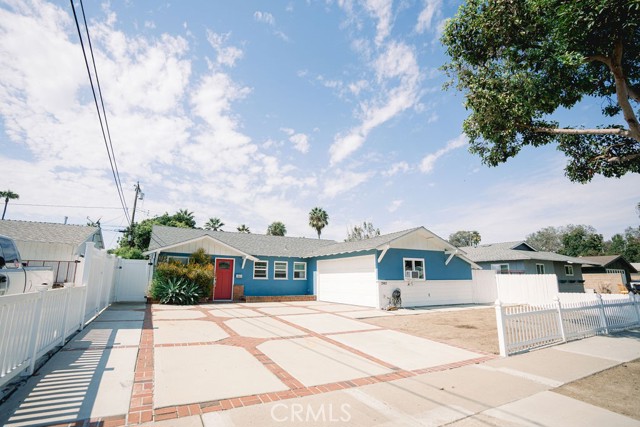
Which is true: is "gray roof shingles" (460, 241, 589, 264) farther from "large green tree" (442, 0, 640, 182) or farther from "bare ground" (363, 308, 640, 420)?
"large green tree" (442, 0, 640, 182)

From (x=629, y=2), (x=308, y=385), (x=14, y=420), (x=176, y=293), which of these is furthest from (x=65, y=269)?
(x=629, y=2)

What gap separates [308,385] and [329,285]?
14.8 metres

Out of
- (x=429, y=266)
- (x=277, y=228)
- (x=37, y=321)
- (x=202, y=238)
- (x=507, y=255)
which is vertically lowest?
(x=37, y=321)

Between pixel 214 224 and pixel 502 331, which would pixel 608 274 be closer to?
pixel 502 331

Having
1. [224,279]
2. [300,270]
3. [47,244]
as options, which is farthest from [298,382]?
[47,244]

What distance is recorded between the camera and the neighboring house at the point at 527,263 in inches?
930

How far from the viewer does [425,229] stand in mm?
16938

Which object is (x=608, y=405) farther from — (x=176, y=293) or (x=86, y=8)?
(x=176, y=293)

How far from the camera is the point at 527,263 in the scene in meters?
23.6

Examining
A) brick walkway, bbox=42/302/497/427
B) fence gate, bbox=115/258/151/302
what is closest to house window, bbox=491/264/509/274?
brick walkway, bbox=42/302/497/427

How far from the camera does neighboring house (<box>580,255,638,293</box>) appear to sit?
28078 mm

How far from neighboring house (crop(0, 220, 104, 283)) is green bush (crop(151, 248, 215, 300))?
7.37 m

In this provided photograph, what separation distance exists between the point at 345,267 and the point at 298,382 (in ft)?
44.1

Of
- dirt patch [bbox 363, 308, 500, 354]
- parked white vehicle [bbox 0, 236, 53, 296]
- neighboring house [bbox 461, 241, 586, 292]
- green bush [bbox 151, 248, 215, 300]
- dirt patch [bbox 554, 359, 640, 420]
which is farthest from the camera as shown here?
neighboring house [bbox 461, 241, 586, 292]
